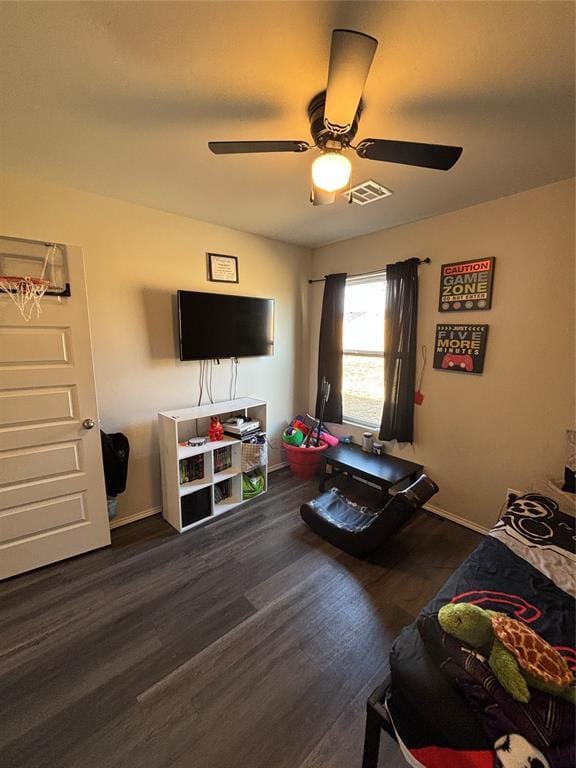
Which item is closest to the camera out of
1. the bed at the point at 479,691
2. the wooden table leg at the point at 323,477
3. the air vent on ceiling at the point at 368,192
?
the bed at the point at 479,691

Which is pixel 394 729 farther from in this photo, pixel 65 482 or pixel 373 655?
pixel 65 482

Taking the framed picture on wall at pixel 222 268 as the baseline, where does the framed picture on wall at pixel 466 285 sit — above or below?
below

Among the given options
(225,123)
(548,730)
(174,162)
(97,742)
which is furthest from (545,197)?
(97,742)

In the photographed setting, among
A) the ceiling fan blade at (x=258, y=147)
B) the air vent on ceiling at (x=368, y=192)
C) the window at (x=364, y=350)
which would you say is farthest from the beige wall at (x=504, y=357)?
the ceiling fan blade at (x=258, y=147)

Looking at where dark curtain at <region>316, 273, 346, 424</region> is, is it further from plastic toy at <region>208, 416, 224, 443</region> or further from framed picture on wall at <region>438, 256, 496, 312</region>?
plastic toy at <region>208, 416, 224, 443</region>

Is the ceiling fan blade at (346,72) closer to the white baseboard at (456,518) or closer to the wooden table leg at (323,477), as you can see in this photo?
the wooden table leg at (323,477)

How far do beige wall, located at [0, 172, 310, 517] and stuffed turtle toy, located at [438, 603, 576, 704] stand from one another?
2.40 metres

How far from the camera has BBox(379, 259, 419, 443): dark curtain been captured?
2.70 meters

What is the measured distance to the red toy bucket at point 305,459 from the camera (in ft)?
10.5

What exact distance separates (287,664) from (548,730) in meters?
1.08

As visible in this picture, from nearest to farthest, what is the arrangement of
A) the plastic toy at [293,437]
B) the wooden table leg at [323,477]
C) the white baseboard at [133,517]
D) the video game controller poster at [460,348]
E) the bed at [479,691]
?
1. the bed at [479,691]
2. the video game controller poster at [460,348]
3. the white baseboard at [133,517]
4. the wooden table leg at [323,477]
5. the plastic toy at [293,437]

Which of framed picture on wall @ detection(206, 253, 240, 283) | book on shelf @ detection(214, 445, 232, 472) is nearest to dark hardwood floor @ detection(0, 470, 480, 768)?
book on shelf @ detection(214, 445, 232, 472)

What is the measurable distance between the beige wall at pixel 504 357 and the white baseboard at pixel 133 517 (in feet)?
7.91

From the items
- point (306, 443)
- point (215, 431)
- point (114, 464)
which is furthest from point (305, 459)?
point (114, 464)
